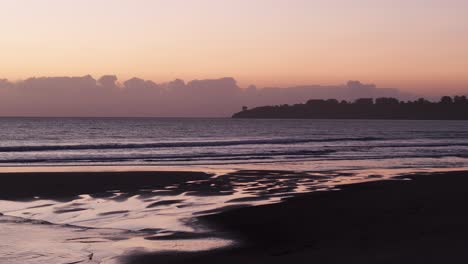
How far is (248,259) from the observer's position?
9977 millimetres

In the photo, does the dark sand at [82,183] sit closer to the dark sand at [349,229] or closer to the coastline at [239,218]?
the coastline at [239,218]

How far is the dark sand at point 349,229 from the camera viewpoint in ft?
32.6

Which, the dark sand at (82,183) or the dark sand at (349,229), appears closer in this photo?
the dark sand at (349,229)

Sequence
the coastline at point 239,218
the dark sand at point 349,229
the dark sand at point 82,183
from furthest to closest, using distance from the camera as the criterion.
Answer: the dark sand at point 82,183 < the coastline at point 239,218 < the dark sand at point 349,229

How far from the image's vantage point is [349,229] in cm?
1266

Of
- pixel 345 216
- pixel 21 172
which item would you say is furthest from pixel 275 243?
pixel 21 172

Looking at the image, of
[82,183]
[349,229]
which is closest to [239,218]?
[349,229]

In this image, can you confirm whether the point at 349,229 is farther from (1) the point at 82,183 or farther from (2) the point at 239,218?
(1) the point at 82,183

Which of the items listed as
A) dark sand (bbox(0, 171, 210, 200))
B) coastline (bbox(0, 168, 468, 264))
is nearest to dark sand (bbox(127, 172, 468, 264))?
coastline (bbox(0, 168, 468, 264))

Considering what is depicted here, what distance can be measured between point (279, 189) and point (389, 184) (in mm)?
4366

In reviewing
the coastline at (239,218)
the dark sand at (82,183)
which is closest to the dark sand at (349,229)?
the coastline at (239,218)

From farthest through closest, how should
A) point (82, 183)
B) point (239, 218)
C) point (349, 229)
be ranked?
1. point (82, 183)
2. point (239, 218)
3. point (349, 229)

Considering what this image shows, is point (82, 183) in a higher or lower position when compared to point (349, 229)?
higher

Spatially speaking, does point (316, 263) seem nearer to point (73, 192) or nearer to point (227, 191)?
point (227, 191)
